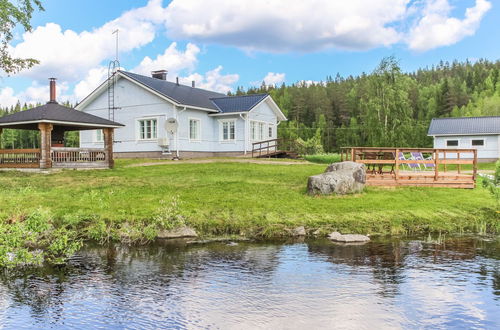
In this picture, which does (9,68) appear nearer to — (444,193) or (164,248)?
(164,248)

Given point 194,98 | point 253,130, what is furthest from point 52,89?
point 253,130

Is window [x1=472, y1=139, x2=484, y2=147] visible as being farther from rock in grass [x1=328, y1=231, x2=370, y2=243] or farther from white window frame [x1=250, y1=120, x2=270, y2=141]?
rock in grass [x1=328, y1=231, x2=370, y2=243]

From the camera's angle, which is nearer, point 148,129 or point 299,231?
point 299,231

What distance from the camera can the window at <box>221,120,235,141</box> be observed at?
30859 mm

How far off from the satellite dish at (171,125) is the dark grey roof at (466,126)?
21785mm

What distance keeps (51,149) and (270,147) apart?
14.6 m

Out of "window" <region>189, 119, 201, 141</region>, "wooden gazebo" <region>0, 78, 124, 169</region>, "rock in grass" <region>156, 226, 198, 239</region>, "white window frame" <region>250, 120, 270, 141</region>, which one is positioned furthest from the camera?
"white window frame" <region>250, 120, 270, 141</region>

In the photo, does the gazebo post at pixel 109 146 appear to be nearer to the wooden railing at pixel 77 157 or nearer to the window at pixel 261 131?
the wooden railing at pixel 77 157

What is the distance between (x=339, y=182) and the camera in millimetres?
14250

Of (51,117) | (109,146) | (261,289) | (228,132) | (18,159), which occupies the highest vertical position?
(51,117)

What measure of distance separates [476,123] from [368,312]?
117 feet

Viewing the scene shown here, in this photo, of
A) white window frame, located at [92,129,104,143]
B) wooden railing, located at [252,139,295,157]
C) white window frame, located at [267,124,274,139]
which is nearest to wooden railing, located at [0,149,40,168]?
white window frame, located at [92,129,104,143]

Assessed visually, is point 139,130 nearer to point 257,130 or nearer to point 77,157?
point 77,157

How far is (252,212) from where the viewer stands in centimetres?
1245
